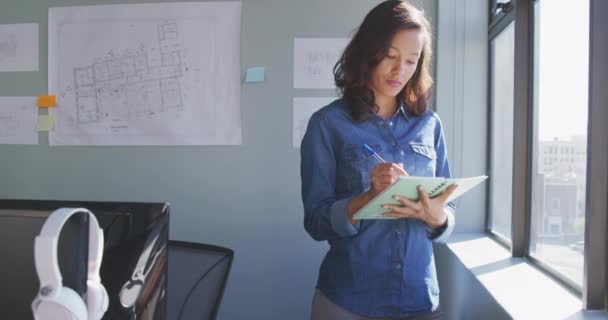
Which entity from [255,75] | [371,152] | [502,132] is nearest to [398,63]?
[371,152]

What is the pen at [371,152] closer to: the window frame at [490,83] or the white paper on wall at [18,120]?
the window frame at [490,83]

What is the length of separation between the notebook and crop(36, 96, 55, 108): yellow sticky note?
2.09 meters

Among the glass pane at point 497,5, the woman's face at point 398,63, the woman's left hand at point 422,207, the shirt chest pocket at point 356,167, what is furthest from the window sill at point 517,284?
the glass pane at point 497,5

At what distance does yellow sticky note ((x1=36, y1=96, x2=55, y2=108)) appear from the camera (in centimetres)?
250

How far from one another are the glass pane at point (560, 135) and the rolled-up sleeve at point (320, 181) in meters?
0.70

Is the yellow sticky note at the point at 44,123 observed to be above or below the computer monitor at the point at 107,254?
above

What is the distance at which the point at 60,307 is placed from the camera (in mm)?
573

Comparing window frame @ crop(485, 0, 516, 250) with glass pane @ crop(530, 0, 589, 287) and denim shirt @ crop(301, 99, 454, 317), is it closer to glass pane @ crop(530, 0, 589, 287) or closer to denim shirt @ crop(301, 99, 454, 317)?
glass pane @ crop(530, 0, 589, 287)

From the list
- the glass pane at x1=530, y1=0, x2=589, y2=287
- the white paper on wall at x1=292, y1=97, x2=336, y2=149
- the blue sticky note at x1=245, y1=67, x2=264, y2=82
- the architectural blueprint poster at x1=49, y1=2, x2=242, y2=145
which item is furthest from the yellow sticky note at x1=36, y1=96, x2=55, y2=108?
the glass pane at x1=530, y1=0, x2=589, y2=287

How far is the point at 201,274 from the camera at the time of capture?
1.39 m

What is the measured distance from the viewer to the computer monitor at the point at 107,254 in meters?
0.61

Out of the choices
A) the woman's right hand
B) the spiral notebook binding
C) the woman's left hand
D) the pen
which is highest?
the pen

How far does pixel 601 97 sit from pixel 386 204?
0.63 m

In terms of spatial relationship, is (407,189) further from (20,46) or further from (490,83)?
(20,46)
